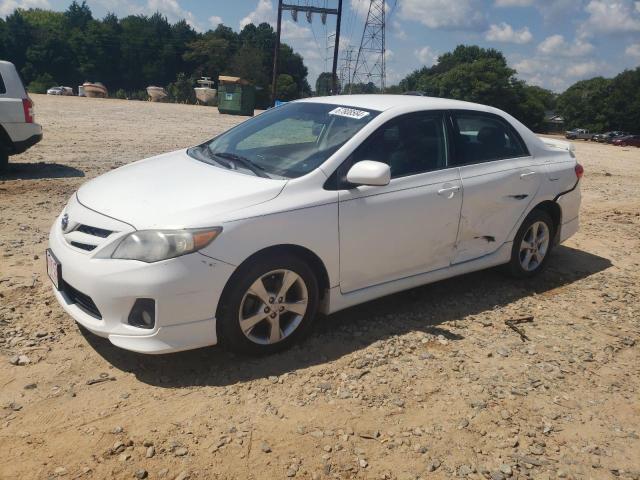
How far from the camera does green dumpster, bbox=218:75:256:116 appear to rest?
33.0 metres

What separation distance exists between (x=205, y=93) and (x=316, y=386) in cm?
4846

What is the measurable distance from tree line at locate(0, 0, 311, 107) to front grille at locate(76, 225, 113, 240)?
226 feet

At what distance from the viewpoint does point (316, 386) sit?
341 cm

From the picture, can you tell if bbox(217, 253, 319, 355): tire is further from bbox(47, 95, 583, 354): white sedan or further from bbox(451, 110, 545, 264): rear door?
bbox(451, 110, 545, 264): rear door

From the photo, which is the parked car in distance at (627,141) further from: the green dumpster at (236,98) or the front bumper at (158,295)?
the front bumper at (158,295)

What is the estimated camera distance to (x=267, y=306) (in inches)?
139

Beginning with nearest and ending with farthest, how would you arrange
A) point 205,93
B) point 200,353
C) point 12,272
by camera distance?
point 200,353 → point 12,272 → point 205,93

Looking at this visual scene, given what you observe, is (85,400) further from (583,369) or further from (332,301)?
(583,369)

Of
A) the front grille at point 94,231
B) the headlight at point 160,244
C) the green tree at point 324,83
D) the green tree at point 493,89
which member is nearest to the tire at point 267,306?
the headlight at point 160,244

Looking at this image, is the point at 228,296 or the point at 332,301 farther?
the point at 332,301

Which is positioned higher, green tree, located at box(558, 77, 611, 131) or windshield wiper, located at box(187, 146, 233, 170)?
green tree, located at box(558, 77, 611, 131)

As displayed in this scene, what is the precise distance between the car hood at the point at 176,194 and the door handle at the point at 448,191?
4.42 feet

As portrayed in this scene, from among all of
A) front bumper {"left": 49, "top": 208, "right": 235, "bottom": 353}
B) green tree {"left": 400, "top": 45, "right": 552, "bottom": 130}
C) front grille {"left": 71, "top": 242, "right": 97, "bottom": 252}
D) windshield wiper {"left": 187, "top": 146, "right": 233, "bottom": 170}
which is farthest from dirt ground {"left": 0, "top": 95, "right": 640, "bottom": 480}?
green tree {"left": 400, "top": 45, "right": 552, "bottom": 130}

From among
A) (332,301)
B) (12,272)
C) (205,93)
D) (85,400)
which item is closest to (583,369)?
(332,301)
